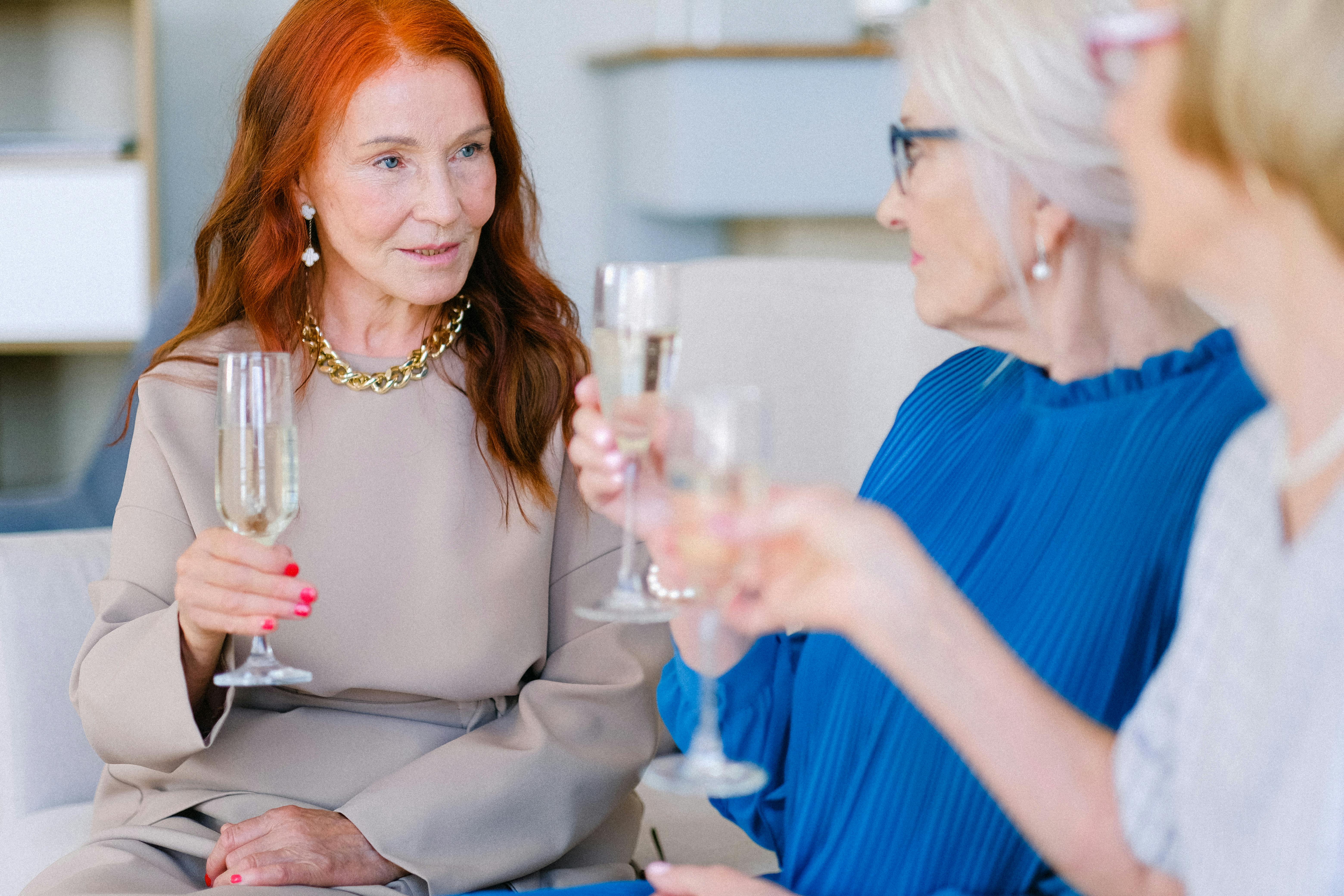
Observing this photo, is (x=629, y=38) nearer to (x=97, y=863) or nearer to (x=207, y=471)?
(x=207, y=471)

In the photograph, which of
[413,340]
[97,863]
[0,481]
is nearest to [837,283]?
[413,340]

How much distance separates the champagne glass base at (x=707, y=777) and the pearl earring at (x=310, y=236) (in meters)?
0.98

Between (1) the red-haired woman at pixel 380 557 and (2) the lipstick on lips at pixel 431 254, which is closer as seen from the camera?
(1) the red-haired woman at pixel 380 557

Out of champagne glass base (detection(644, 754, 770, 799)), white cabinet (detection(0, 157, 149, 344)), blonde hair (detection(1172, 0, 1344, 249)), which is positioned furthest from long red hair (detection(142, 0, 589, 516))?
white cabinet (detection(0, 157, 149, 344))

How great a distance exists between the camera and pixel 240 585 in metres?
1.25

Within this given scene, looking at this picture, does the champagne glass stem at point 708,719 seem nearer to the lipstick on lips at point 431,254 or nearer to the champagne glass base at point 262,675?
the champagne glass base at point 262,675

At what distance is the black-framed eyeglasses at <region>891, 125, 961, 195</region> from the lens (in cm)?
119

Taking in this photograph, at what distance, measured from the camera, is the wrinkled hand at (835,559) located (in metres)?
0.80

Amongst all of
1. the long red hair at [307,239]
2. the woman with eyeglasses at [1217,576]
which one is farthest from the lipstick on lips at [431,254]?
the woman with eyeglasses at [1217,576]

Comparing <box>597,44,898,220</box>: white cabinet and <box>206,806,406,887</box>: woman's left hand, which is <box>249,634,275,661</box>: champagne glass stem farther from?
<box>597,44,898,220</box>: white cabinet

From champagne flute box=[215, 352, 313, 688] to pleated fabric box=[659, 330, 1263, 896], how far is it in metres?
0.42

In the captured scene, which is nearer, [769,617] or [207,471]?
[769,617]

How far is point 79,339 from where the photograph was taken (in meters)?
4.06

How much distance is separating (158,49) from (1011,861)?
417 centimetres
